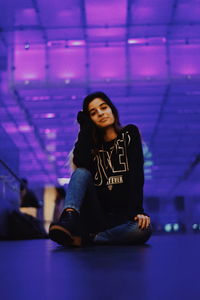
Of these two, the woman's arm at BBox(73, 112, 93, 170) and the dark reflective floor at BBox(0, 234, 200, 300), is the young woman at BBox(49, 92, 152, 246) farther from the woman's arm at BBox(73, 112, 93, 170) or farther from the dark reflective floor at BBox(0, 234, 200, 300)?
the dark reflective floor at BBox(0, 234, 200, 300)

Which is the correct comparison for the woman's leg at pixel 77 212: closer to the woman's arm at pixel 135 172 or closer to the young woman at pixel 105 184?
the young woman at pixel 105 184

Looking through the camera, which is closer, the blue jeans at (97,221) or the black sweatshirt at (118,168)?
the blue jeans at (97,221)

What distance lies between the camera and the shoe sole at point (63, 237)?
2180mm

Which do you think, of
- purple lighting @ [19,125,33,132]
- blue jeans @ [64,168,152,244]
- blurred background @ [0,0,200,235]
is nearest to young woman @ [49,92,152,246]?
blue jeans @ [64,168,152,244]

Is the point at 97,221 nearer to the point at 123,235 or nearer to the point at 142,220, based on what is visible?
the point at 123,235

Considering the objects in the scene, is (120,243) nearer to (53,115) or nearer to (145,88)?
(145,88)

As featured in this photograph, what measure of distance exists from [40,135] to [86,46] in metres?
6.11

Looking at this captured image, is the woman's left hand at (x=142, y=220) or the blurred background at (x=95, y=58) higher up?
the blurred background at (x=95, y=58)

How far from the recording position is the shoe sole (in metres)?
2.18

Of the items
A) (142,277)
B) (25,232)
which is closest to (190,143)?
(25,232)

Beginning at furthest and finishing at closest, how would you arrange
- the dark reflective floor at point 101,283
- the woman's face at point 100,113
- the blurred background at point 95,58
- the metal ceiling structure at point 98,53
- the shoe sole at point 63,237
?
the metal ceiling structure at point 98,53
the blurred background at point 95,58
the woman's face at point 100,113
the shoe sole at point 63,237
the dark reflective floor at point 101,283

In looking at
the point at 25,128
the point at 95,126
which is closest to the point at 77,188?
the point at 95,126

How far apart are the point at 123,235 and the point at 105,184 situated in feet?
1.22

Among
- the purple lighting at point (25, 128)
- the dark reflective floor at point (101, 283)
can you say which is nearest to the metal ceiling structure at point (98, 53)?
the purple lighting at point (25, 128)
